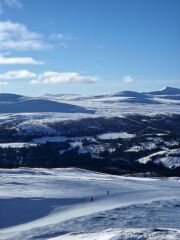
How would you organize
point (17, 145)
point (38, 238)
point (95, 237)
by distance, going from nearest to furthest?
point (95, 237) < point (38, 238) < point (17, 145)

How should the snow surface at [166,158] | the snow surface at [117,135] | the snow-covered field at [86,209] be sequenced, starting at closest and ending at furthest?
the snow-covered field at [86,209] → the snow surface at [166,158] → the snow surface at [117,135]

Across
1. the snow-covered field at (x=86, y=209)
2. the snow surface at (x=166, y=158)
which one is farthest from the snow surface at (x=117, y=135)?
the snow-covered field at (x=86, y=209)

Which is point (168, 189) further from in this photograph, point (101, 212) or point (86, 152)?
point (86, 152)

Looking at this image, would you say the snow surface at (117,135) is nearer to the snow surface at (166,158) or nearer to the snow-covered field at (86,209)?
the snow surface at (166,158)

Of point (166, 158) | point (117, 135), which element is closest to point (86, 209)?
point (166, 158)

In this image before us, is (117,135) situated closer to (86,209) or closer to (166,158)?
(166,158)

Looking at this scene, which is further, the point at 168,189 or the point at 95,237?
the point at 168,189

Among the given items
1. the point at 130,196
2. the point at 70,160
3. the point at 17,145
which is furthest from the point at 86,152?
the point at 130,196

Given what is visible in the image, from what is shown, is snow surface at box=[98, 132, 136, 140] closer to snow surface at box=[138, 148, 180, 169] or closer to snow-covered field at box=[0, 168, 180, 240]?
snow surface at box=[138, 148, 180, 169]

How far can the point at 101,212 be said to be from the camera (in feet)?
154

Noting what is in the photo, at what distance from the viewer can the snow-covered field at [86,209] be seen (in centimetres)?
3756

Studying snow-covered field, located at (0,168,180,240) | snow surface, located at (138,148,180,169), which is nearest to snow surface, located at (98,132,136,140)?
snow surface, located at (138,148,180,169)

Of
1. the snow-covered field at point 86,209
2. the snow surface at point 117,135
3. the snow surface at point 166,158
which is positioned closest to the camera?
the snow-covered field at point 86,209

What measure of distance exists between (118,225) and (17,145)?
11198cm
